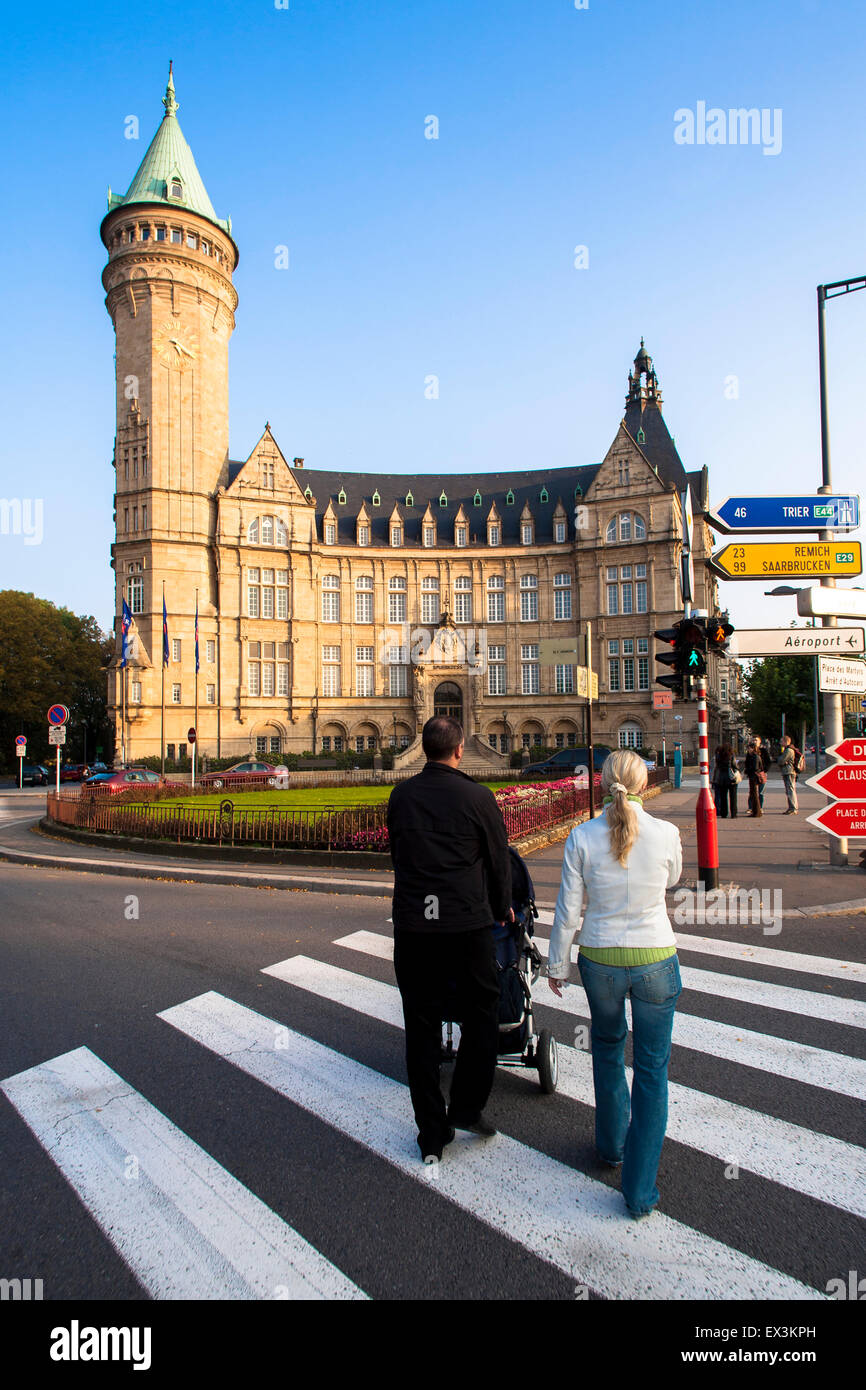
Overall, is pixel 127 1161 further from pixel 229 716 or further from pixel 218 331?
pixel 218 331

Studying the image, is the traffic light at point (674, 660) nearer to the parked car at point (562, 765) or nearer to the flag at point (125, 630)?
the parked car at point (562, 765)

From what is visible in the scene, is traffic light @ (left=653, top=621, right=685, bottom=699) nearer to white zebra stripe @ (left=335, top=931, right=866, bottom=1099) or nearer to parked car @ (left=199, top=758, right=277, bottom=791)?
white zebra stripe @ (left=335, top=931, right=866, bottom=1099)

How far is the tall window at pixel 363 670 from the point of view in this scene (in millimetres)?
60625

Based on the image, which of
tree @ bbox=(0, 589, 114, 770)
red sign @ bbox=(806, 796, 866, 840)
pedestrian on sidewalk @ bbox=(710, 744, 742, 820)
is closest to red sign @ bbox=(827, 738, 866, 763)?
red sign @ bbox=(806, 796, 866, 840)

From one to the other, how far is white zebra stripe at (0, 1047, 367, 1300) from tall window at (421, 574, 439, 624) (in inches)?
2328

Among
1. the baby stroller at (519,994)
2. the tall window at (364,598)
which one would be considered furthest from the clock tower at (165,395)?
the baby stroller at (519,994)

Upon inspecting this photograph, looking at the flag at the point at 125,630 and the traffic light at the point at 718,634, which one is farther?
the flag at the point at 125,630

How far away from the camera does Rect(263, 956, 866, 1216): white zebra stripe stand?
3.64 m

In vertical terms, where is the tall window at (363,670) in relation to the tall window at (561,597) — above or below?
below

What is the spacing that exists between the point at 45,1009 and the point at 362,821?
7.86 metres

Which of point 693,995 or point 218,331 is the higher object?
point 218,331

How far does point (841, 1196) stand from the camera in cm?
354

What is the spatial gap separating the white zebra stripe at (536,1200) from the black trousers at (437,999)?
0.89 feet
